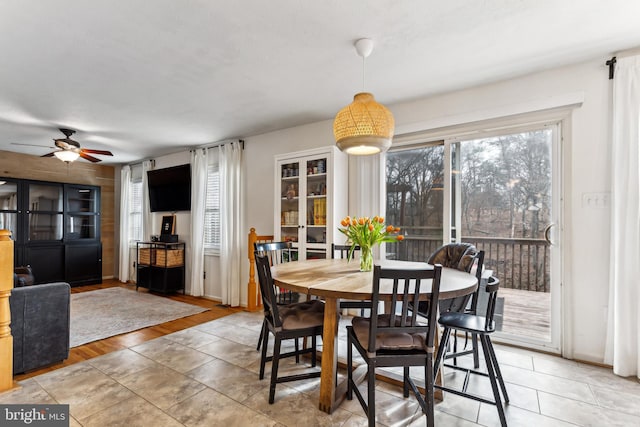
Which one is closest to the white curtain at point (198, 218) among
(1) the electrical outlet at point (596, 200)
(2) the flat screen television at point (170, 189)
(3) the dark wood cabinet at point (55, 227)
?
(2) the flat screen television at point (170, 189)

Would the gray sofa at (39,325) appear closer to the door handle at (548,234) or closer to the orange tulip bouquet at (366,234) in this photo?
the orange tulip bouquet at (366,234)

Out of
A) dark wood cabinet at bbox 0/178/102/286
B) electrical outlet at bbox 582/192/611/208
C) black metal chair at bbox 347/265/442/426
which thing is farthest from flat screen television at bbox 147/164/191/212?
electrical outlet at bbox 582/192/611/208

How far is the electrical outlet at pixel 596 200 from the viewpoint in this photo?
2.52 m

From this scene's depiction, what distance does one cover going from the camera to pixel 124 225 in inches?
255

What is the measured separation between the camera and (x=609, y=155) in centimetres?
251

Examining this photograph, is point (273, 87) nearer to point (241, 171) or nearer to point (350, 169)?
point (350, 169)

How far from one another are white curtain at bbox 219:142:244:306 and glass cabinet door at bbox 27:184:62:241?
3462 millimetres

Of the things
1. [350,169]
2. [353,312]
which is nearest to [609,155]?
[350,169]

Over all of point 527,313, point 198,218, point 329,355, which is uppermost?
point 198,218

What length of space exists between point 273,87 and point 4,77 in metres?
2.30

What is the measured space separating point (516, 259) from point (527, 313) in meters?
0.56

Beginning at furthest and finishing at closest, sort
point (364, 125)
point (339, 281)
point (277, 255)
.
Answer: point (277, 255) < point (364, 125) < point (339, 281)

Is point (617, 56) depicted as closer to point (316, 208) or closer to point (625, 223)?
point (625, 223)

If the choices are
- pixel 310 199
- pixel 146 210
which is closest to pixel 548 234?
pixel 310 199
